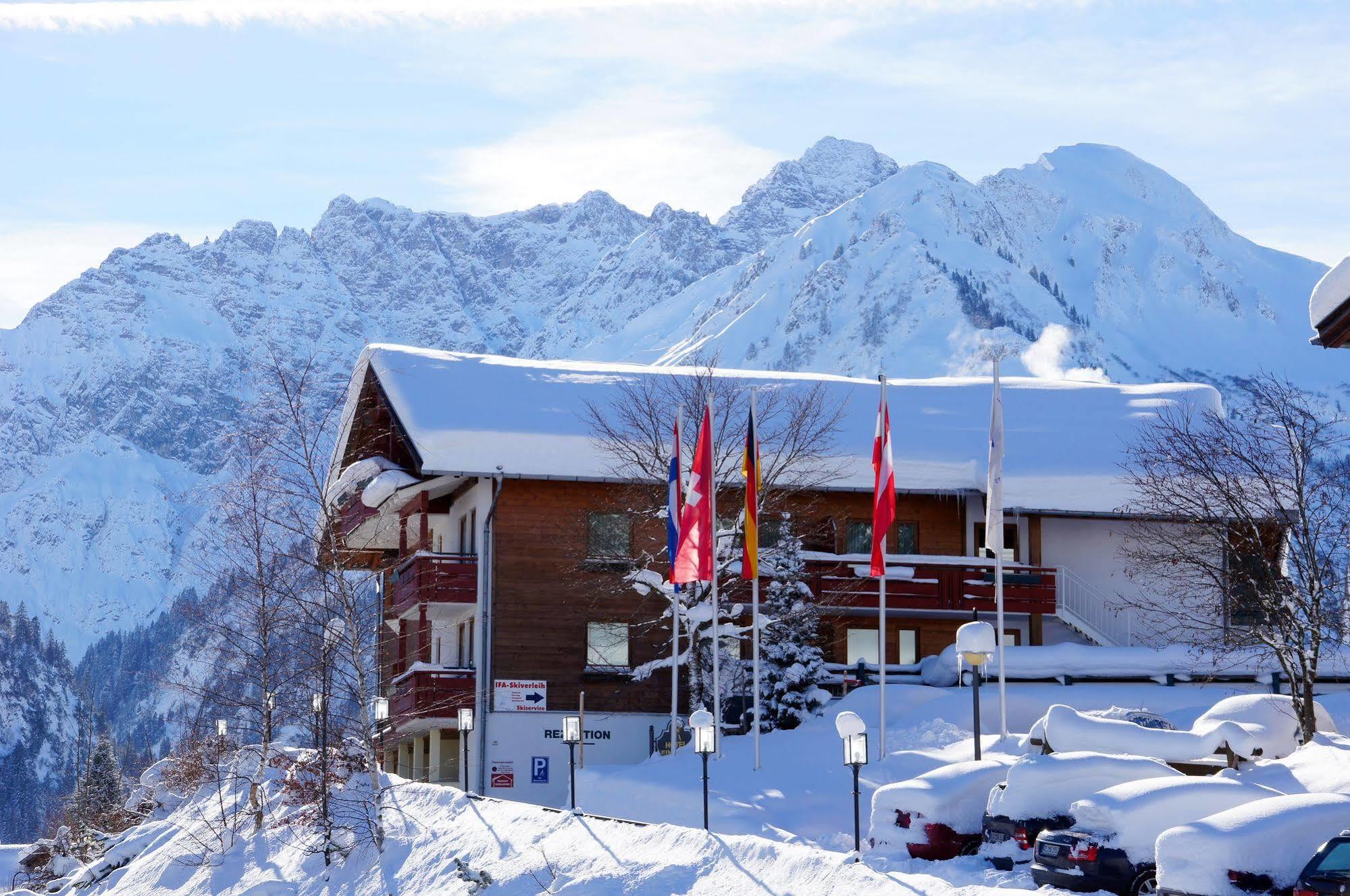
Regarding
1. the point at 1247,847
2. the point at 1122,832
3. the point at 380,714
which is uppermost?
the point at 380,714

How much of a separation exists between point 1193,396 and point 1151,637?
279 inches

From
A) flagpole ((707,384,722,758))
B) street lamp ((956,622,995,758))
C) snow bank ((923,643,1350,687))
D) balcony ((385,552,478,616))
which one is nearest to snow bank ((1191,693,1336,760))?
street lamp ((956,622,995,758))

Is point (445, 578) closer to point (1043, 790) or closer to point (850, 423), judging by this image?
point (850, 423)

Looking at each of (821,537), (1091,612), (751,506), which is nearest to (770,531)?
(821,537)

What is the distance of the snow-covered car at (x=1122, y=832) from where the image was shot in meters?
18.7

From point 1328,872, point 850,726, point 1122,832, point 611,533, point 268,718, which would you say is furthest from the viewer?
point 611,533

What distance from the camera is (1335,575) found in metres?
32.5

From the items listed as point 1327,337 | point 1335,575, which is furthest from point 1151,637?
point 1327,337

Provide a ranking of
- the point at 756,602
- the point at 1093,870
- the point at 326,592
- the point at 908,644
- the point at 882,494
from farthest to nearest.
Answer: the point at 908,644
the point at 756,602
the point at 882,494
the point at 326,592
the point at 1093,870

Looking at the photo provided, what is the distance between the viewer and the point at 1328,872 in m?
16.2

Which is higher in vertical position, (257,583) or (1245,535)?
(1245,535)

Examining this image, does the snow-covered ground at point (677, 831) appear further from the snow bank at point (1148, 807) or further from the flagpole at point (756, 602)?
the snow bank at point (1148, 807)

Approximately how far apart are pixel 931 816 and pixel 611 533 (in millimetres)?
19963

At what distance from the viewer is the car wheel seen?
731 inches
